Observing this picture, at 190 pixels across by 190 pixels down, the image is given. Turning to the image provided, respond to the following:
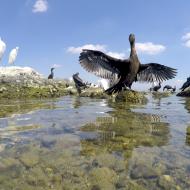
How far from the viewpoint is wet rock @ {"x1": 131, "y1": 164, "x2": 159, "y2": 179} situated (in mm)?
4688

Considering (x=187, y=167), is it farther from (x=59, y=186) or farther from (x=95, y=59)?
(x=95, y=59)

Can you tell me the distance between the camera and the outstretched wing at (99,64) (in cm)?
1745

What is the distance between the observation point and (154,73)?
18250 mm

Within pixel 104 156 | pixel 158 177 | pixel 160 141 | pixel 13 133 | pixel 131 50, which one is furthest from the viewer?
pixel 131 50

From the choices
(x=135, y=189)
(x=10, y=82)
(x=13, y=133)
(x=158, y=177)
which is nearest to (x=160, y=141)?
(x=158, y=177)

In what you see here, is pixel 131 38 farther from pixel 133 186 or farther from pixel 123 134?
pixel 133 186

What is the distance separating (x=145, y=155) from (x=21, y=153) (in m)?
1.97

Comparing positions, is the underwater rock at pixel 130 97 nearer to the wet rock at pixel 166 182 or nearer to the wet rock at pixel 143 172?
the wet rock at pixel 143 172

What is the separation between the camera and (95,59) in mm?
17750

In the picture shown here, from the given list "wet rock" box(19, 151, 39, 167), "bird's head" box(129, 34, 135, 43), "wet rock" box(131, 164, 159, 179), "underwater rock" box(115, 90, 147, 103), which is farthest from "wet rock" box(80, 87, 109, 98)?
"wet rock" box(131, 164, 159, 179)

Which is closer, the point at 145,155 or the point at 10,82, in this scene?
the point at 145,155

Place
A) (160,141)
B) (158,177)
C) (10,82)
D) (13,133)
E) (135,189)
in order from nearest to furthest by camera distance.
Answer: (135,189) < (158,177) < (160,141) < (13,133) < (10,82)

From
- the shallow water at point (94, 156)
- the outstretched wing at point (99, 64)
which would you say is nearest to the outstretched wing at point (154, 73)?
the outstretched wing at point (99, 64)

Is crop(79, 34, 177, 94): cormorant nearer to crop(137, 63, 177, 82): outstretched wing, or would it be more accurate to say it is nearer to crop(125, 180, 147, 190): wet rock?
crop(137, 63, 177, 82): outstretched wing
